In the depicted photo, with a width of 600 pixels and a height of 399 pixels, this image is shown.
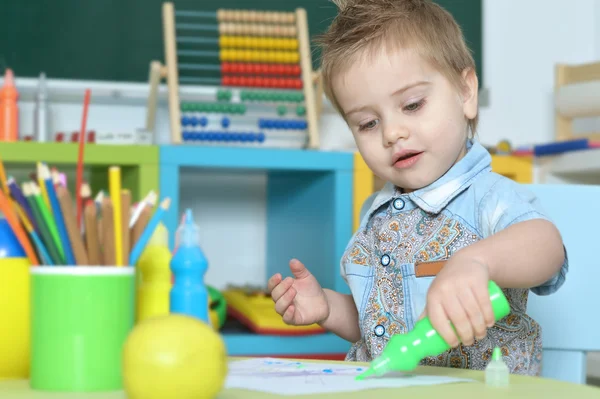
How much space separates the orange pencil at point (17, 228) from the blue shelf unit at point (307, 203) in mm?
1186

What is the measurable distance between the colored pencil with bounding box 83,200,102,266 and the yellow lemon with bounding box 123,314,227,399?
0.10 metres

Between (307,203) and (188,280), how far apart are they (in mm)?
1512

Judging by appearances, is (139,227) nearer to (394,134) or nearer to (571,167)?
(394,134)

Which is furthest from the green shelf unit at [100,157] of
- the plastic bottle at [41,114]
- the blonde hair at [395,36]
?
the blonde hair at [395,36]

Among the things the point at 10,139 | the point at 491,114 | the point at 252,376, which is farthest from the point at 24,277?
the point at 491,114

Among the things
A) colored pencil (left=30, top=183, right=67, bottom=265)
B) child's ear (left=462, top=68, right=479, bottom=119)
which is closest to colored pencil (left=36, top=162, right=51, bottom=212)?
colored pencil (left=30, top=183, right=67, bottom=265)

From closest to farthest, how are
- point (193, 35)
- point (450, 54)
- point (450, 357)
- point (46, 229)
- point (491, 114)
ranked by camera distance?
point (46, 229) < point (450, 357) < point (450, 54) < point (193, 35) < point (491, 114)

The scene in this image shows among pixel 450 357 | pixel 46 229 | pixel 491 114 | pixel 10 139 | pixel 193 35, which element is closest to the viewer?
pixel 46 229

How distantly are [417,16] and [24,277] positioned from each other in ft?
2.11

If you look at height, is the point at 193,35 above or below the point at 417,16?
above

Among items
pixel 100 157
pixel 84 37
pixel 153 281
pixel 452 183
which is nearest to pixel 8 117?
pixel 100 157

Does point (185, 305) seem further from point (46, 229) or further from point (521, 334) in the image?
point (521, 334)

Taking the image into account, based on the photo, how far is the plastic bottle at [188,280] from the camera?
1.99 ft

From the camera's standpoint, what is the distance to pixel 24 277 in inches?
24.5
